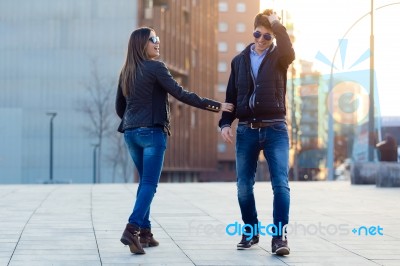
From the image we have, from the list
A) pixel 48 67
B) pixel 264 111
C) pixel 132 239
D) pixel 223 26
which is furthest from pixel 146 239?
pixel 223 26

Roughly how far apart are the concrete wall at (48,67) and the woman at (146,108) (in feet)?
173

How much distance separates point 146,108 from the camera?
736 centimetres

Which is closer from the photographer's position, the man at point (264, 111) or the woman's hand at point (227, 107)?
the man at point (264, 111)

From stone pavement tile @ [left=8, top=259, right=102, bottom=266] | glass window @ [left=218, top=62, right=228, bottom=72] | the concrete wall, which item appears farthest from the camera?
glass window @ [left=218, top=62, right=228, bottom=72]

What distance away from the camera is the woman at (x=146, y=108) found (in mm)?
7301

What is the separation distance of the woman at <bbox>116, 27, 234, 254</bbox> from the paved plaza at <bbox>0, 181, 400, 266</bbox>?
1.55ft

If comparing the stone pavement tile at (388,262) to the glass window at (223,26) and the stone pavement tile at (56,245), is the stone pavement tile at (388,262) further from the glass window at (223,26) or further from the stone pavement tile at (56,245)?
the glass window at (223,26)

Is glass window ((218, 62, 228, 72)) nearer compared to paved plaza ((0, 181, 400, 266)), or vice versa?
paved plaza ((0, 181, 400, 266))

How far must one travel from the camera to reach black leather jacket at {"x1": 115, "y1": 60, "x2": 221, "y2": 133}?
7328 mm

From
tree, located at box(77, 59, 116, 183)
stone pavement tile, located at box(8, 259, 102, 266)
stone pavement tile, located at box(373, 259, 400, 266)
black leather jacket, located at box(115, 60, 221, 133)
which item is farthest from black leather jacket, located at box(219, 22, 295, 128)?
tree, located at box(77, 59, 116, 183)

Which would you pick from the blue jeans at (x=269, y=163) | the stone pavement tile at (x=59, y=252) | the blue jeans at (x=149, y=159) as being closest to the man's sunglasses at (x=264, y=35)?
the blue jeans at (x=269, y=163)

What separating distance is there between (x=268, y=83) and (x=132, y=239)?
1.68 m

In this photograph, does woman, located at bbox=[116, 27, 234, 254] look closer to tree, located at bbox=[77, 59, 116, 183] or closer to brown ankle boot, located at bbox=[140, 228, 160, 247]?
brown ankle boot, located at bbox=[140, 228, 160, 247]

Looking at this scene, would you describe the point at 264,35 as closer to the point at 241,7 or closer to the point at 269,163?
the point at 269,163
